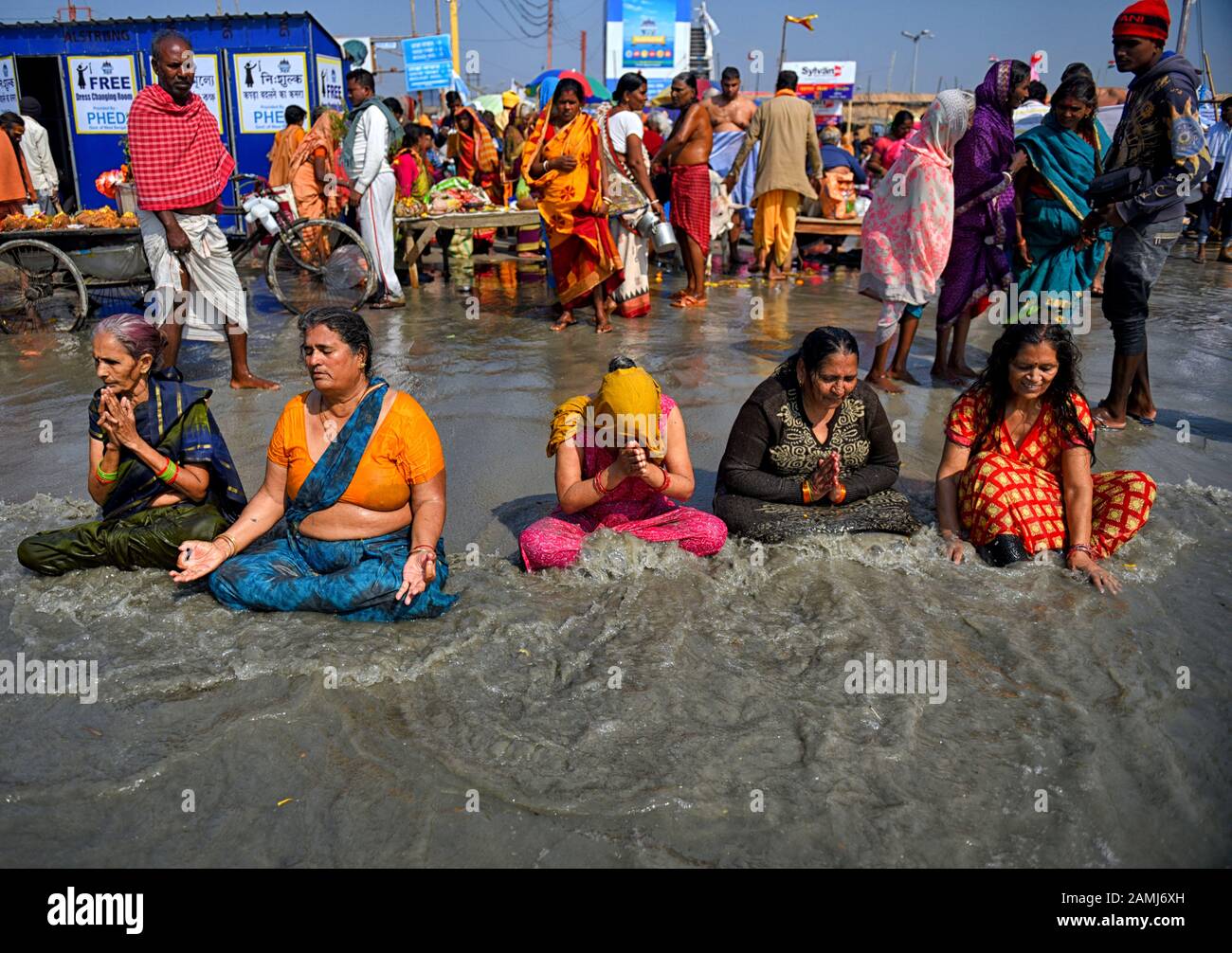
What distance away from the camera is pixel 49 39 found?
1335 cm

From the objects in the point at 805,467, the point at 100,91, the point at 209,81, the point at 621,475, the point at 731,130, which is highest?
the point at 209,81

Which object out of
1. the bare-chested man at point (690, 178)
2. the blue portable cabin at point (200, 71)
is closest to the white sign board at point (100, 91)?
the blue portable cabin at point (200, 71)

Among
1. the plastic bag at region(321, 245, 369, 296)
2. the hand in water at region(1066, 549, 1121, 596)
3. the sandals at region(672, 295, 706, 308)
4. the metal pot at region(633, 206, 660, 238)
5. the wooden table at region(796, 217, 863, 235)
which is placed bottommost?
the hand in water at region(1066, 549, 1121, 596)

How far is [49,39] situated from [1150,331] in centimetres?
1430

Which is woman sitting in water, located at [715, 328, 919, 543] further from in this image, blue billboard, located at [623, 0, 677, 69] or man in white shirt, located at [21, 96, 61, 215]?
blue billboard, located at [623, 0, 677, 69]

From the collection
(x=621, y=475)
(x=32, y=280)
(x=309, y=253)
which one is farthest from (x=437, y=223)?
(x=621, y=475)

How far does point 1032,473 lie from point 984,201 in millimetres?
2590

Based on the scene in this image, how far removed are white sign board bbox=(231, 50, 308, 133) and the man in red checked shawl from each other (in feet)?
27.1

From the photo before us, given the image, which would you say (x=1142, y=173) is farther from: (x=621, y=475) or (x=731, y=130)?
(x=731, y=130)

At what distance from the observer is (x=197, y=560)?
3.15 metres

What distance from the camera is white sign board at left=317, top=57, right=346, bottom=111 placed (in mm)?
13352

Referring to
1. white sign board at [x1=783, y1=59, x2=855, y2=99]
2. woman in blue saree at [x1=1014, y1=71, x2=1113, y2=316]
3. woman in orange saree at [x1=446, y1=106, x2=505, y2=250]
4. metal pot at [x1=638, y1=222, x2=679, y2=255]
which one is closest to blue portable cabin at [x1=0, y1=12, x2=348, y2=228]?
woman in orange saree at [x1=446, y1=106, x2=505, y2=250]

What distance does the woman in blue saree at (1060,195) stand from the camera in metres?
5.49
